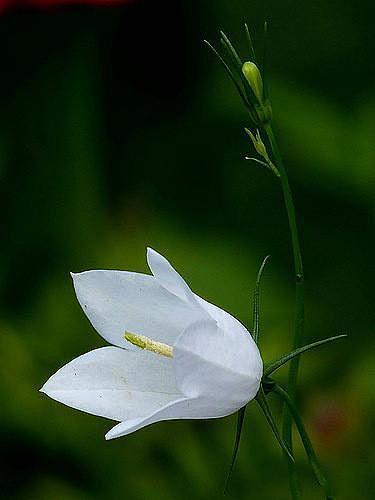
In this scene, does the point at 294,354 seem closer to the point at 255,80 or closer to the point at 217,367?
the point at 217,367

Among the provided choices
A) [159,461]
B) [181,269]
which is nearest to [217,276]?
[181,269]

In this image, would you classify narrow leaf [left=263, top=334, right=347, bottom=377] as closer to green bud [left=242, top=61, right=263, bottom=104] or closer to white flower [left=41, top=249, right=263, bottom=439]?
white flower [left=41, top=249, right=263, bottom=439]

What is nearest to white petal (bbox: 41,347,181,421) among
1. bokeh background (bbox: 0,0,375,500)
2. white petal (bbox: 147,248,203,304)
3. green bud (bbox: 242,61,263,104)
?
white petal (bbox: 147,248,203,304)

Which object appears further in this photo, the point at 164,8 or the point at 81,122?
the point at 164,8

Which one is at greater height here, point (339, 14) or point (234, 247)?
point (339, 14)

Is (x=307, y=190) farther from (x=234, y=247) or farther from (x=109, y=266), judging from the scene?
(x=109, y=266)

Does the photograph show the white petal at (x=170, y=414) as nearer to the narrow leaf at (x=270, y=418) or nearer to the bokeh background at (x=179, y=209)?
the narrow leaf at (x=270, y=418)

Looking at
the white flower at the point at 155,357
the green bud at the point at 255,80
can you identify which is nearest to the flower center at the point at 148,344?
Result: the white flower at the point at 155,357

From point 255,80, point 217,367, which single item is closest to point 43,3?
point 255,80
